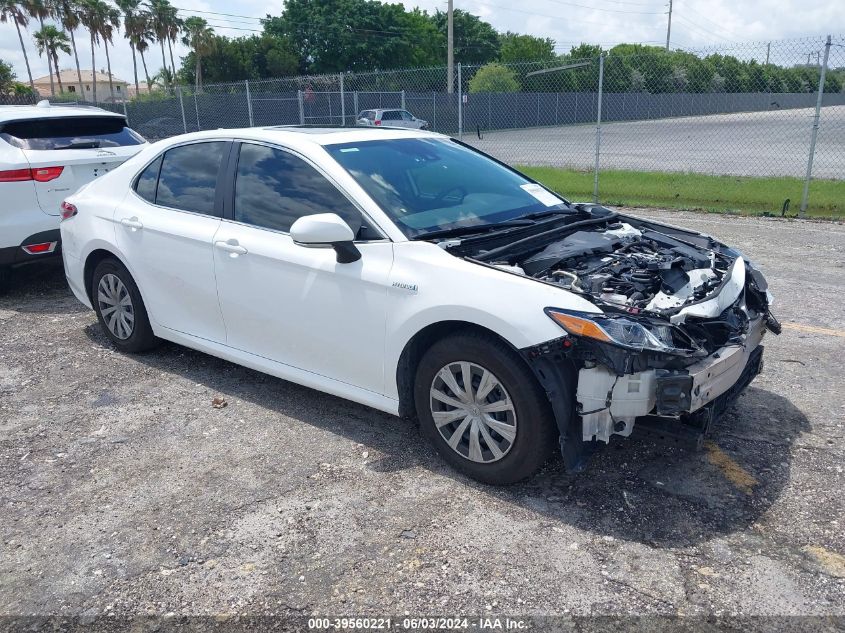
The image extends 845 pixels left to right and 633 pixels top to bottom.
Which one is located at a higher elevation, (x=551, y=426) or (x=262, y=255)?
(x=262, y=255)

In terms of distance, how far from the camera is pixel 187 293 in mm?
4742

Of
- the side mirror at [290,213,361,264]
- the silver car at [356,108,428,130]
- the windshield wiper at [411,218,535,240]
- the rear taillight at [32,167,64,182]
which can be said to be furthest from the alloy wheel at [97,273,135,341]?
the silver car at [356,108,428,130]

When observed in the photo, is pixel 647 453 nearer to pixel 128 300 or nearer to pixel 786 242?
pixel 128 300

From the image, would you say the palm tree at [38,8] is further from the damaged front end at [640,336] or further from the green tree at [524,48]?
the damaged front end at [640,336]

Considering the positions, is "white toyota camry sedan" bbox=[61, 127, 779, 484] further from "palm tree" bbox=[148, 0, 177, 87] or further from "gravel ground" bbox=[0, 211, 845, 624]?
"palm tree" bbox=[148, 0, 177, 87]

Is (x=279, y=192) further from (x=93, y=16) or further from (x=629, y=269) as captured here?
(x=93, y=16)

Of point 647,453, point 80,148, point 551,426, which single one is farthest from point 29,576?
point 80,148

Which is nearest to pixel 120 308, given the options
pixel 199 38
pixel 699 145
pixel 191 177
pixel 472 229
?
pixel 191 177

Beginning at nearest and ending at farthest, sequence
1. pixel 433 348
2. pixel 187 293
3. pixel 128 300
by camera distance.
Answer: pixel 433 348 < pixel 187 293 < pixel 128 300

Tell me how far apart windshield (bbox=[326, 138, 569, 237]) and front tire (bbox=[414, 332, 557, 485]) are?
744mm

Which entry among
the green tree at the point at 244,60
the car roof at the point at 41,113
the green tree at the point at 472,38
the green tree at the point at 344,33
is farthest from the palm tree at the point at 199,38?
the car roof at the point at 41,113

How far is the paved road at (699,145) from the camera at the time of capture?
1795cm

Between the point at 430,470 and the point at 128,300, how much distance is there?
2.78 m

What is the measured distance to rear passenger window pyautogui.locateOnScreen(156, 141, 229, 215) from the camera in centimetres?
468
